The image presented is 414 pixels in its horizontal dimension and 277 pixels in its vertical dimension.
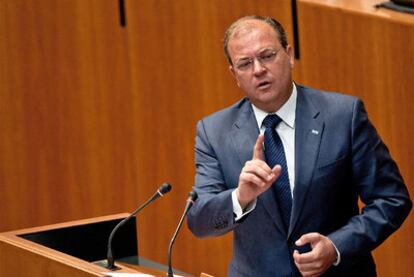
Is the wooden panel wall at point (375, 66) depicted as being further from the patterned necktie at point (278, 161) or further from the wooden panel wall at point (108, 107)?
the patterned necktie at point (278, 161)

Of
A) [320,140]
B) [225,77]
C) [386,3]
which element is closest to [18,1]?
[225,77]

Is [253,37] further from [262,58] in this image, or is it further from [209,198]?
[209,198]

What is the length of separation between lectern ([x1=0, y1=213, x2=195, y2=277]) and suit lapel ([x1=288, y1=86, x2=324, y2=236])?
39 cm

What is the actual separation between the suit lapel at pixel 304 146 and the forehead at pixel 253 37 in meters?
0.15

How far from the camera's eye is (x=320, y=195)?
1.96 meters

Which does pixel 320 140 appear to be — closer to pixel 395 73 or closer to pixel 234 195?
pixel 234 195

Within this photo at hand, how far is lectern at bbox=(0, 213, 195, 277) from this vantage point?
2.08m

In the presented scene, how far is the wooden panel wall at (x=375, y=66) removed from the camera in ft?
8.95

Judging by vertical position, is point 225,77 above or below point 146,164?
above

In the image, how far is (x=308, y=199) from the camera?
1960mm

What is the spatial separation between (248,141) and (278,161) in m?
0.08

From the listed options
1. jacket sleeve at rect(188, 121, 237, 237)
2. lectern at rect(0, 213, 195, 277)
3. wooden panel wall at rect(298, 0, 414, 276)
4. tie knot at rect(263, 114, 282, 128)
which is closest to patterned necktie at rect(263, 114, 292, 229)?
tie knot at rect(263, 114, 282, 128)

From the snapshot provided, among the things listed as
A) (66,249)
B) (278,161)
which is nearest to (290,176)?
(278,161)

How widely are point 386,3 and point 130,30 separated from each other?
47.9 inches
